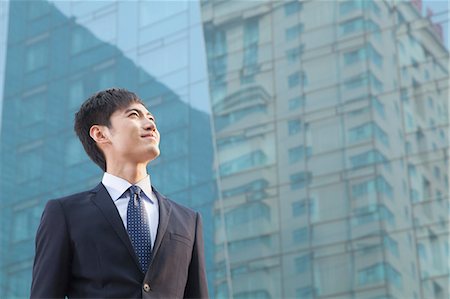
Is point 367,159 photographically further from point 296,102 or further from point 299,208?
point 296,102

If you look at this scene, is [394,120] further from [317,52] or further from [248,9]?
[248,9]

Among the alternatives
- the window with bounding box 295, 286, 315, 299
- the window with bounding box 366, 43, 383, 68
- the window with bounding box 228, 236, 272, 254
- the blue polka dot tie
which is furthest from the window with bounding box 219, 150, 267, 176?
the blue polka dot tie

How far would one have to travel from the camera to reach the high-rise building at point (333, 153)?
634 inches

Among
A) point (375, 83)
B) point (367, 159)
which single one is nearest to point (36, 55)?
point (375, 83)

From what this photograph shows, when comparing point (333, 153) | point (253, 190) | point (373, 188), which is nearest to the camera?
point (373, 188)

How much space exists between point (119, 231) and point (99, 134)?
1.32 feet

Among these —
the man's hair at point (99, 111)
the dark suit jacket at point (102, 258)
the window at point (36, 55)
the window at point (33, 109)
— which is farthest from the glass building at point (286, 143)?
the dark suit jacket at point (102, 258)

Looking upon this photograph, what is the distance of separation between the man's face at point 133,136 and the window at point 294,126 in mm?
13877

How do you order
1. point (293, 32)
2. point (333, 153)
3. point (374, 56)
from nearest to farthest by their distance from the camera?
point (333, 153), point (374, 56), point (293, 32)

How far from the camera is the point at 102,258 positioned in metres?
3.17

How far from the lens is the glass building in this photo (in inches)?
639

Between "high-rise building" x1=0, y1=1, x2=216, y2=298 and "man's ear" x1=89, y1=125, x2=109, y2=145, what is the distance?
1422cm

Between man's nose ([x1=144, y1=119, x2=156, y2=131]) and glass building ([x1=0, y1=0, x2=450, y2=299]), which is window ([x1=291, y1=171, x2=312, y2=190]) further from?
man's nose ([x1=144, y1=119, x2=156, y2=131])

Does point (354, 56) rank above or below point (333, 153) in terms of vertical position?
above
